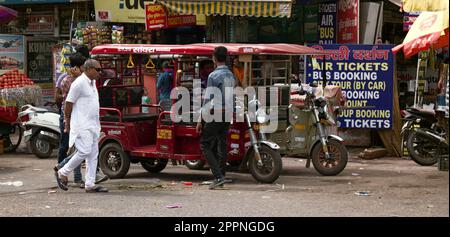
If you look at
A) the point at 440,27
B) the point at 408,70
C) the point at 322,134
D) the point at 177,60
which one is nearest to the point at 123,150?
the point at 177,60

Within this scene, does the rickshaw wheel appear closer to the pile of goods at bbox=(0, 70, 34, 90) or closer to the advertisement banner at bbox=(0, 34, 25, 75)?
the pile of goods at bbox=(0, 70, 34, 90)

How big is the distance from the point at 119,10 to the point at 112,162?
259 inches

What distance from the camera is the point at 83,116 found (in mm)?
8867

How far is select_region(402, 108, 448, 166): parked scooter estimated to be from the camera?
11.4m

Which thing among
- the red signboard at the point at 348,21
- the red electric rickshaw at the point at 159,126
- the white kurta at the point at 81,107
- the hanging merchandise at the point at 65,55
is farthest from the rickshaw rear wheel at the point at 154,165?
the hanging merchandise at the point at 65,55

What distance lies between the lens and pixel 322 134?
1045 cm

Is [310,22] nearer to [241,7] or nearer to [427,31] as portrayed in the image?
[241,7]

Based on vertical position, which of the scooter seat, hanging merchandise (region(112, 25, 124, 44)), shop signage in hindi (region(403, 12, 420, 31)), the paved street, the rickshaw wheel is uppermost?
shop signage in hindi (region(403, 12, 420, 31))

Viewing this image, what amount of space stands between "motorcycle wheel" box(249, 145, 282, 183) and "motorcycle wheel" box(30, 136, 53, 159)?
17.1 ft

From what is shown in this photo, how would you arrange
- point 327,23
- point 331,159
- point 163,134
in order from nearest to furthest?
point 163,134, point 331,159, point 327,23

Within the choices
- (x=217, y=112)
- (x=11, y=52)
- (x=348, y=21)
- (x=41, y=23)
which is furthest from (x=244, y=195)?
(x=41, y=23)

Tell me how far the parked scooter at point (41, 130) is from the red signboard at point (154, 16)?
2.80 meters

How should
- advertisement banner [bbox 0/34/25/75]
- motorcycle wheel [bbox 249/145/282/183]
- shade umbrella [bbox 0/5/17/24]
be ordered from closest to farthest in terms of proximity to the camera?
motorcycle wheel [bbox 249/145/282/183], shade umbrella [bbox 0/5/17/24], advertisement banner [bbox 0/34/25/75]

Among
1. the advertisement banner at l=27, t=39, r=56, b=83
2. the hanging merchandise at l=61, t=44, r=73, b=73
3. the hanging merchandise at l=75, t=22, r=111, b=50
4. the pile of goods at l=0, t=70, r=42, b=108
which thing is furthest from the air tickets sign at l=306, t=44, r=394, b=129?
the advertisement banner at l=27, t=39, r=56, b=83
